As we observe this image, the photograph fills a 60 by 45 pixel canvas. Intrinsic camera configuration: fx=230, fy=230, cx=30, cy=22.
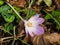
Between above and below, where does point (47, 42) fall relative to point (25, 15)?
below

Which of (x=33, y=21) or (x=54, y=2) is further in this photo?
(x=54, y=2)

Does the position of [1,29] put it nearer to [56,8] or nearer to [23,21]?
[23,21]

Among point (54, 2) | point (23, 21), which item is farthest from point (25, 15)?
point (54, 2)

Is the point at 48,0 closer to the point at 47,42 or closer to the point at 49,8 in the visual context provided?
the point at 49,8

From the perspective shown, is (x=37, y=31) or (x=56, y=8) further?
(x=56, y=8)

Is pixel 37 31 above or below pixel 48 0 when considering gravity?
below

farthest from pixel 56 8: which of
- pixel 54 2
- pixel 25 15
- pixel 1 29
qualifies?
pixel 1 29

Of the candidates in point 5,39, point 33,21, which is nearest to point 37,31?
point 33,21

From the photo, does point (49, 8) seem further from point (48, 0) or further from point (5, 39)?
point (5, 39)
